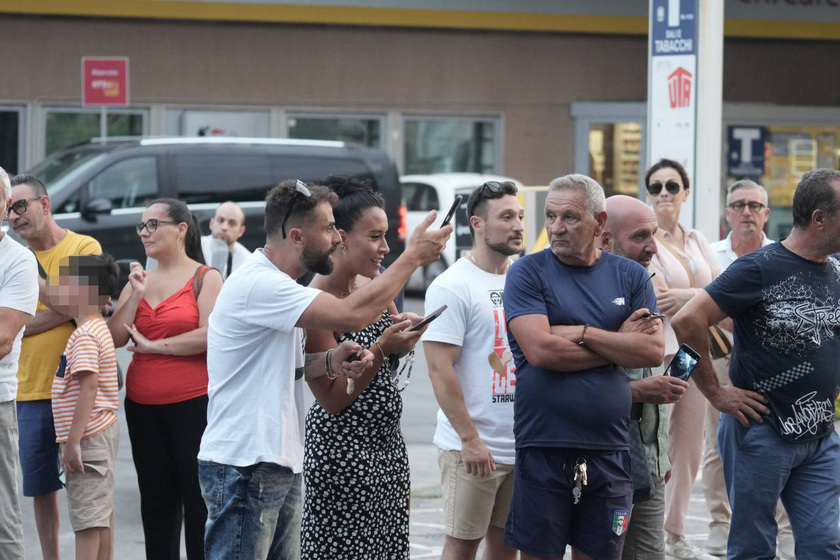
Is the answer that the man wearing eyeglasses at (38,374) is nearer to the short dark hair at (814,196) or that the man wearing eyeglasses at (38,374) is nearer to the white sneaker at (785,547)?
the short dark hair at (814,196)

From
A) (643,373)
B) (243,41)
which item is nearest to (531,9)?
(243,41)

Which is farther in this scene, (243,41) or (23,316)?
(243,41)

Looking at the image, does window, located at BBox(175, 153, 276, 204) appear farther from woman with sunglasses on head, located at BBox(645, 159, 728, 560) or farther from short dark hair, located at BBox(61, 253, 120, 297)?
short dark hair, located at BBox(61, 253, 120, 297)

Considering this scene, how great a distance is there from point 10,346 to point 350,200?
1.59 metres

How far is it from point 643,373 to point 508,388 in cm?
58

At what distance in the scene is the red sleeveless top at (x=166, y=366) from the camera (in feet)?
18.8

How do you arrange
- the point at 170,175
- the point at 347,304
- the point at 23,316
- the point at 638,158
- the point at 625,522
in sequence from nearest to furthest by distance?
the point at 347,304 → the point at 625,522 → the point at 23,316 → the point at 170,175 → the point at 638,158

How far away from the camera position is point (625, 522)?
4.70 m

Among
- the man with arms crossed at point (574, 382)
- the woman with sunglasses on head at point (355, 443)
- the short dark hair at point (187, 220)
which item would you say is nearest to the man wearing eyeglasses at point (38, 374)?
the short dark hair at point (187, 220)

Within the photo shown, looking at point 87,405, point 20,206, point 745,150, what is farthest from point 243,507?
point 745,150

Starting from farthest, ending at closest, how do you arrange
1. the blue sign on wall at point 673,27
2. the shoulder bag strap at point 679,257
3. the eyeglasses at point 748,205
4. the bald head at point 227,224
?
the blue sign on wall at point 673,27 → the bald head at point 227,224 → the eyeglasses at point 748,205 → the shoulder bag strap at point 679,257

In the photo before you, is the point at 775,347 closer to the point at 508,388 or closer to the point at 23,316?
the point at 508,388

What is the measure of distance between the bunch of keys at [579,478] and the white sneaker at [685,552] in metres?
2.30

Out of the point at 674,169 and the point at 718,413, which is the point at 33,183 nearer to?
the point at 674,169
